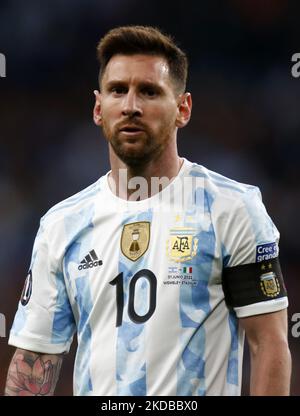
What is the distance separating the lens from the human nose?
401 cm

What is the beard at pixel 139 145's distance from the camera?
13.3ft

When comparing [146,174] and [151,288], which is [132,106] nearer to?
[146,174]

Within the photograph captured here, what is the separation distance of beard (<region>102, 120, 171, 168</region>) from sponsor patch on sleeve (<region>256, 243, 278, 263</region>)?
62 centimetres

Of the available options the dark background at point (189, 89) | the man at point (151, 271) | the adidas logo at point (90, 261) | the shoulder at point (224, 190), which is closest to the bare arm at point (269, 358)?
the man at point (151, 271)

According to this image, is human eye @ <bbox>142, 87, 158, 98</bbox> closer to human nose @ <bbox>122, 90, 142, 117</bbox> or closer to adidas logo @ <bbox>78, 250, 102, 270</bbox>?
human nose @ <bbox>122, 90, 142, 117</bbox>

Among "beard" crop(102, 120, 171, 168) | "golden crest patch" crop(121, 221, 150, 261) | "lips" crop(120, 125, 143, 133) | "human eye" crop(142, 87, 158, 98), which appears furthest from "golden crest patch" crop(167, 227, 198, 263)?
"human eye" crop(142, 87, 158, 98)

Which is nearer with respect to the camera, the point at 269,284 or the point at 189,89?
the point at 269,284

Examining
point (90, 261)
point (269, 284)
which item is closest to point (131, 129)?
point (90, 261)

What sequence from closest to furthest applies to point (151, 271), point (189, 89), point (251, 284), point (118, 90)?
point (251, 284) → point (151, 271) → point (118, 90) → point (189, 89)

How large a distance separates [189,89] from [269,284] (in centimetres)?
397

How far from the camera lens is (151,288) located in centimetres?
397

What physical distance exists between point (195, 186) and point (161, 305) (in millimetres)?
563
